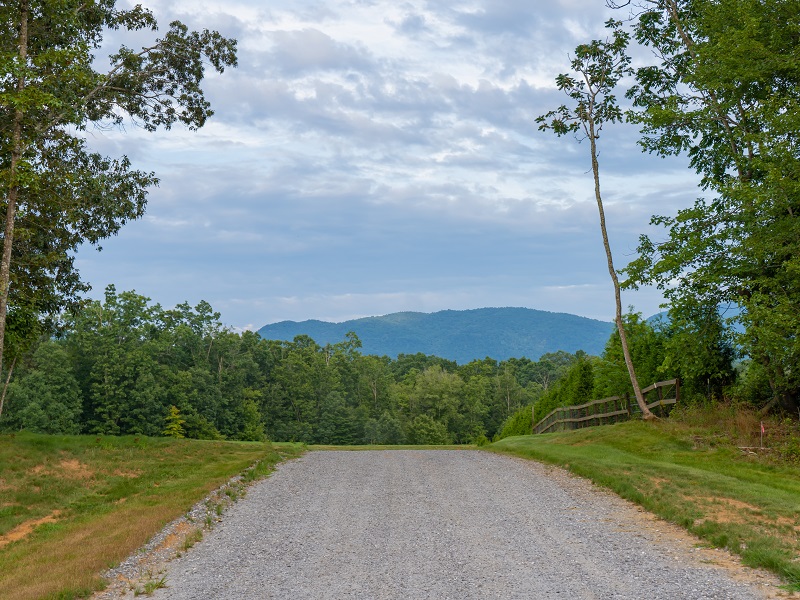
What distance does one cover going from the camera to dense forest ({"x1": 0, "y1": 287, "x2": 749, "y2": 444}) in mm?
38594

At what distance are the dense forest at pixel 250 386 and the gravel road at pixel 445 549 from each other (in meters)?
13.2

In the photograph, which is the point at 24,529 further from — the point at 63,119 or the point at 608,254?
the point at 608,254

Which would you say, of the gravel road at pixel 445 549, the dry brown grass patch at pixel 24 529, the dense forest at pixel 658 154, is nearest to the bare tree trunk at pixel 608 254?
the dense forest at pixel 658 154

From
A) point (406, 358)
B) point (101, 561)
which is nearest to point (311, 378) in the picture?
point (406, 358)

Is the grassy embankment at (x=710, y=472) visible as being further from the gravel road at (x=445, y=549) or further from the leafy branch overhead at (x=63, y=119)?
the leafy branch overhead at (x=63, y=119)

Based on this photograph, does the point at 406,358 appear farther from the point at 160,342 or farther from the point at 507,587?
the point at 507,587

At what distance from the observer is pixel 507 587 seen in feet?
26.0

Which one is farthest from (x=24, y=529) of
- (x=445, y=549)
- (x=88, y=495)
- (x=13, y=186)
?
(x=445, y=549)

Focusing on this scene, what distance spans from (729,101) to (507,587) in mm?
21021

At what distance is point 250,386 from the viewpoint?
297ft

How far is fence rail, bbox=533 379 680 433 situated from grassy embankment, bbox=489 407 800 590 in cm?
189

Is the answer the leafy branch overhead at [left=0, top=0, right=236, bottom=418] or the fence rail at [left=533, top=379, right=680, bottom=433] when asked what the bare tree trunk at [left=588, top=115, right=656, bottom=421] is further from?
the leafy branch overhead at [left=0, top=0, right=236, bottom=418]

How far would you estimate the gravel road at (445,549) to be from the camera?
7930 millimetres

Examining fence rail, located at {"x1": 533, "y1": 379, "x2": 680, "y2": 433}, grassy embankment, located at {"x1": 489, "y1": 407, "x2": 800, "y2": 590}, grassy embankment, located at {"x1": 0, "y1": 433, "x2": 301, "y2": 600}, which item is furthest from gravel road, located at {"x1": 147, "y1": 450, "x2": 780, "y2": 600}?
fence rail, located at {"x1": 533, "y1": 379, "x2": 680, "y2": 433}
